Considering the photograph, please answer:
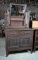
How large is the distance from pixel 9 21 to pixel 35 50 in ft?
4.14

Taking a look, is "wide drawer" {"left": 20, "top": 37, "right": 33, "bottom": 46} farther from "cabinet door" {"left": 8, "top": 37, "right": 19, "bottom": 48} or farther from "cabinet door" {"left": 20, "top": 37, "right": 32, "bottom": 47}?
"cabinet door" {"left": 8, "top": 37, "right": 19, "bottom": 48}

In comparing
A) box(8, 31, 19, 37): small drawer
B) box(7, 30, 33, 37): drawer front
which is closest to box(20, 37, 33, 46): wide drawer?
box(7, 30, 33, 37): drawer front

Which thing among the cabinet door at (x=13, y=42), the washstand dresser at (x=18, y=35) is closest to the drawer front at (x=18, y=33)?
the washstand dresser at (x=18, y=35)

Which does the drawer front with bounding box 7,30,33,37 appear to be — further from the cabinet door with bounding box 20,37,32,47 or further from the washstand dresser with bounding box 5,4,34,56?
the cabinet door with bounding box 20,37,32,47

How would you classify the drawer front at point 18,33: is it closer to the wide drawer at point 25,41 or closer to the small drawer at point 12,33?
the small drawer at point 12,33

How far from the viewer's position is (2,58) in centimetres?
267

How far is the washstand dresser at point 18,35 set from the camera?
9.29ft

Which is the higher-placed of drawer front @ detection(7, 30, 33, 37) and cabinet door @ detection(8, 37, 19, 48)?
drawer front @ detection(7, 30, 33, 37)

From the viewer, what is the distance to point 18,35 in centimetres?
288

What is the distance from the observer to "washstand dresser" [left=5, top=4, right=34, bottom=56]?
2.83 meters

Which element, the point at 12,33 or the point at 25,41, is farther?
the point at 25,41

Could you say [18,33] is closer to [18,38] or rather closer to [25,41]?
[18,38]

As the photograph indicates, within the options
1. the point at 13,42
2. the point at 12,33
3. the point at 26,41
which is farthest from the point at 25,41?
the point at 12,33

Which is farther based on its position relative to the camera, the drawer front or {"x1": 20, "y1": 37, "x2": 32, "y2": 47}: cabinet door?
{"x1": 20, "y1": 37, "x2": 32, "y2": 47}: cabinet door
